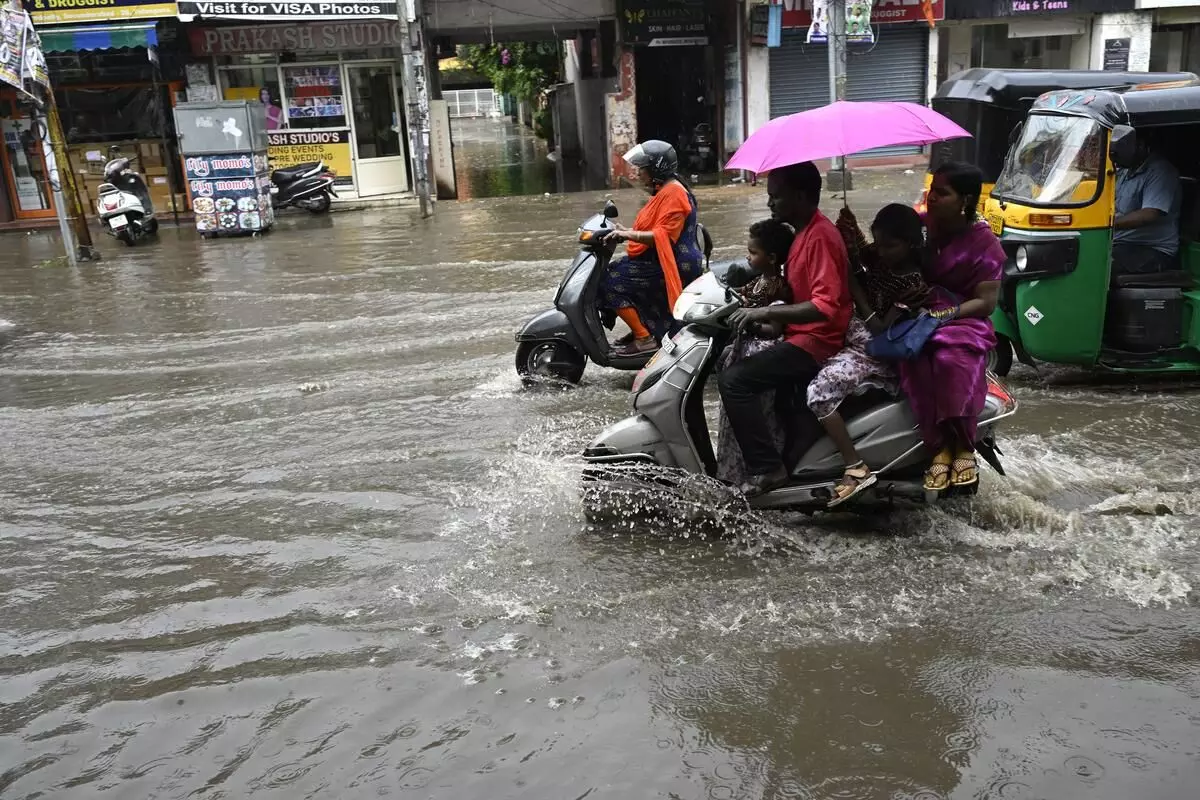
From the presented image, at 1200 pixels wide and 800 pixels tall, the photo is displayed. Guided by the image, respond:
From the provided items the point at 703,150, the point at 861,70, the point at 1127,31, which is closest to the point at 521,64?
the point at 703,150

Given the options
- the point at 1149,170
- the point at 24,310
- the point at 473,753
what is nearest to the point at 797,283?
the point at 473,753

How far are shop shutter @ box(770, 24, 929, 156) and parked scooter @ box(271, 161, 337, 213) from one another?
893 centimetres

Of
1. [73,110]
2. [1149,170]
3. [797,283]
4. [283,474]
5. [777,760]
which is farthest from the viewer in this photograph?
[73,110]

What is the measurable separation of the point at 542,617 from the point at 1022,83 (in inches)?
287

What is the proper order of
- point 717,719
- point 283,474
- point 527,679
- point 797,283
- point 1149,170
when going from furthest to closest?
point 1149,170, point 283,474, point 797,283, point 527,679, point 717,719

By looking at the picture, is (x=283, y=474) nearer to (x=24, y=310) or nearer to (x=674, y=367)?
(x=674, y=367)

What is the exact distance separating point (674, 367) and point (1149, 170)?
393 cm

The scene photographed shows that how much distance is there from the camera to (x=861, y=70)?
68.3ft

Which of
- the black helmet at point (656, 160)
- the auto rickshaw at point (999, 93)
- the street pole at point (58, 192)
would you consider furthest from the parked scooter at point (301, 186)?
the black helmet at point (656, 160)

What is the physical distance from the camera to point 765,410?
14.4 ft

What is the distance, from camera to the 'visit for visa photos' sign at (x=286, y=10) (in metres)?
16.3

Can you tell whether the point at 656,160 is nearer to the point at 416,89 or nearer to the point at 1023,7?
the point at 416,89

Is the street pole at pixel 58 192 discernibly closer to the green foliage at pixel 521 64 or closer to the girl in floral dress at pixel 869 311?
the girl in floral dress at pixel 869 311

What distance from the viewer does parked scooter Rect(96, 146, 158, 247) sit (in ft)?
50.0
